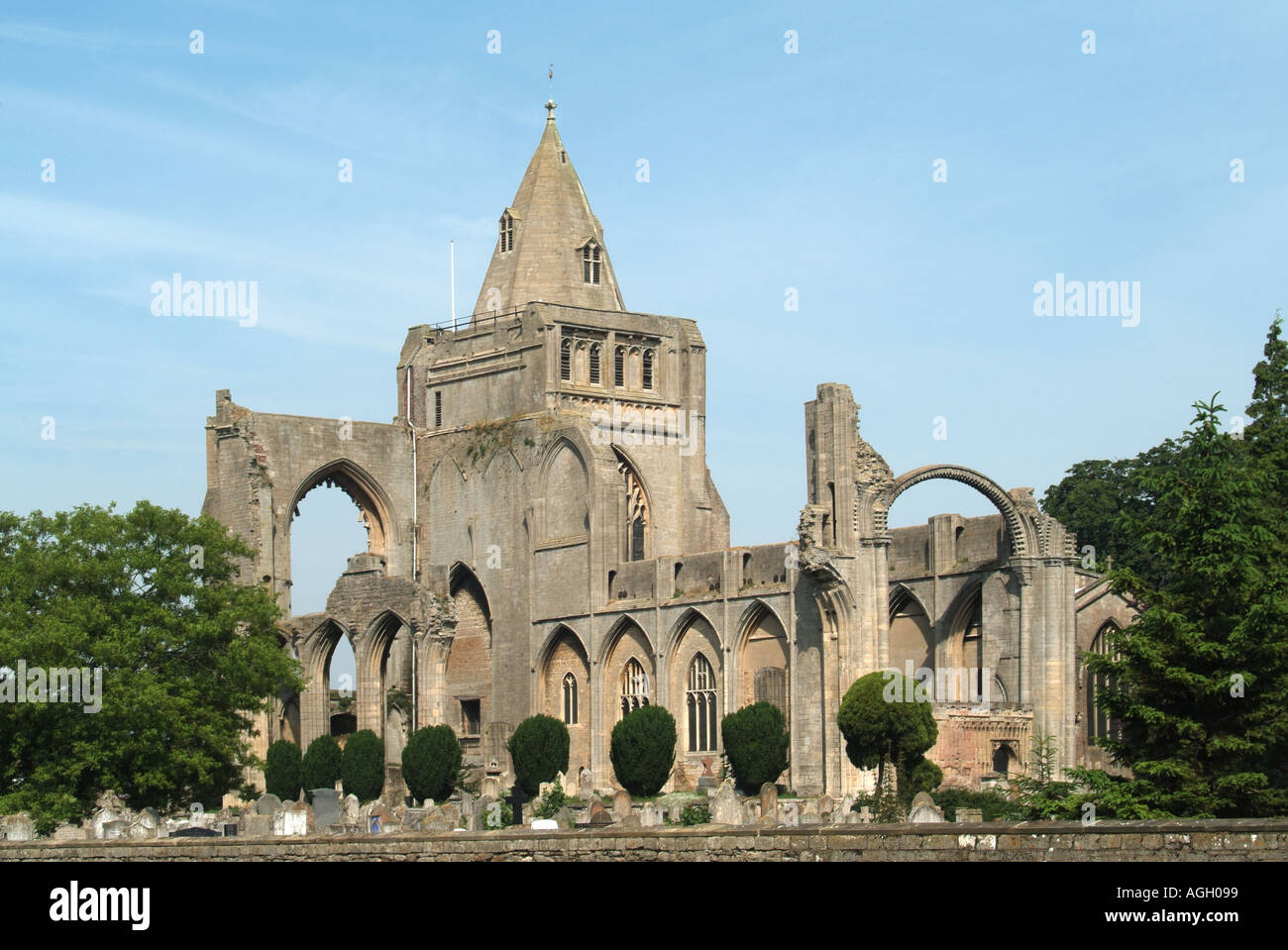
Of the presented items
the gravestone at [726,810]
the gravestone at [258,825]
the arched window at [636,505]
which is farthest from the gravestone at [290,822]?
the arched window at [636,505]

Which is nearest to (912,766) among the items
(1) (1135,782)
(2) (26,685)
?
(1) (1135,782)

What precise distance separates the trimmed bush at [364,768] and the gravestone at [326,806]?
6.07 m

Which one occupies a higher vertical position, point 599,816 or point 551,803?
point 599,816

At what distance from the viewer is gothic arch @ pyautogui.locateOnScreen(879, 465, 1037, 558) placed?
175ft

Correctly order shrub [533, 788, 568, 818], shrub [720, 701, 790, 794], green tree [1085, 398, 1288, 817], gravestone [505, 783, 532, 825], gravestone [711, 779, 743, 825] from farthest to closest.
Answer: gravestone [505, 783, 532, 825] < shrub [720, 701, 790, 794] < shrub [533, 788, 568, 818] < gravestone [711, 779, 743, 825] < green tree [1085, 398, 1288, 817]

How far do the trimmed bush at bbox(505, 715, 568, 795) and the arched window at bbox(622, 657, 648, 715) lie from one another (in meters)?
2.64

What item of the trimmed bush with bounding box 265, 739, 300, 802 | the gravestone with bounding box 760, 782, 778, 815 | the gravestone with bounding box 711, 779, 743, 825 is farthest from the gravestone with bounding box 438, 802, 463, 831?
the trimmed bush with bounding box 265, 739, 300, 802

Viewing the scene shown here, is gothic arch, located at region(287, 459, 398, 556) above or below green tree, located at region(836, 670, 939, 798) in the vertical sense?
above

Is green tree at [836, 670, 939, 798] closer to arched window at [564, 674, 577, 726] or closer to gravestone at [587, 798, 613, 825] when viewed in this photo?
gravestone at [587, 798, 613, 825]

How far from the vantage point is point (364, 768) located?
62312 mm

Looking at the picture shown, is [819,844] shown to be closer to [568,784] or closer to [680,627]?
[680,627]

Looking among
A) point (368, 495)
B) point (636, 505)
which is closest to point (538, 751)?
point (636, 505)

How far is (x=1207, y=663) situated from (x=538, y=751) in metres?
30.0
